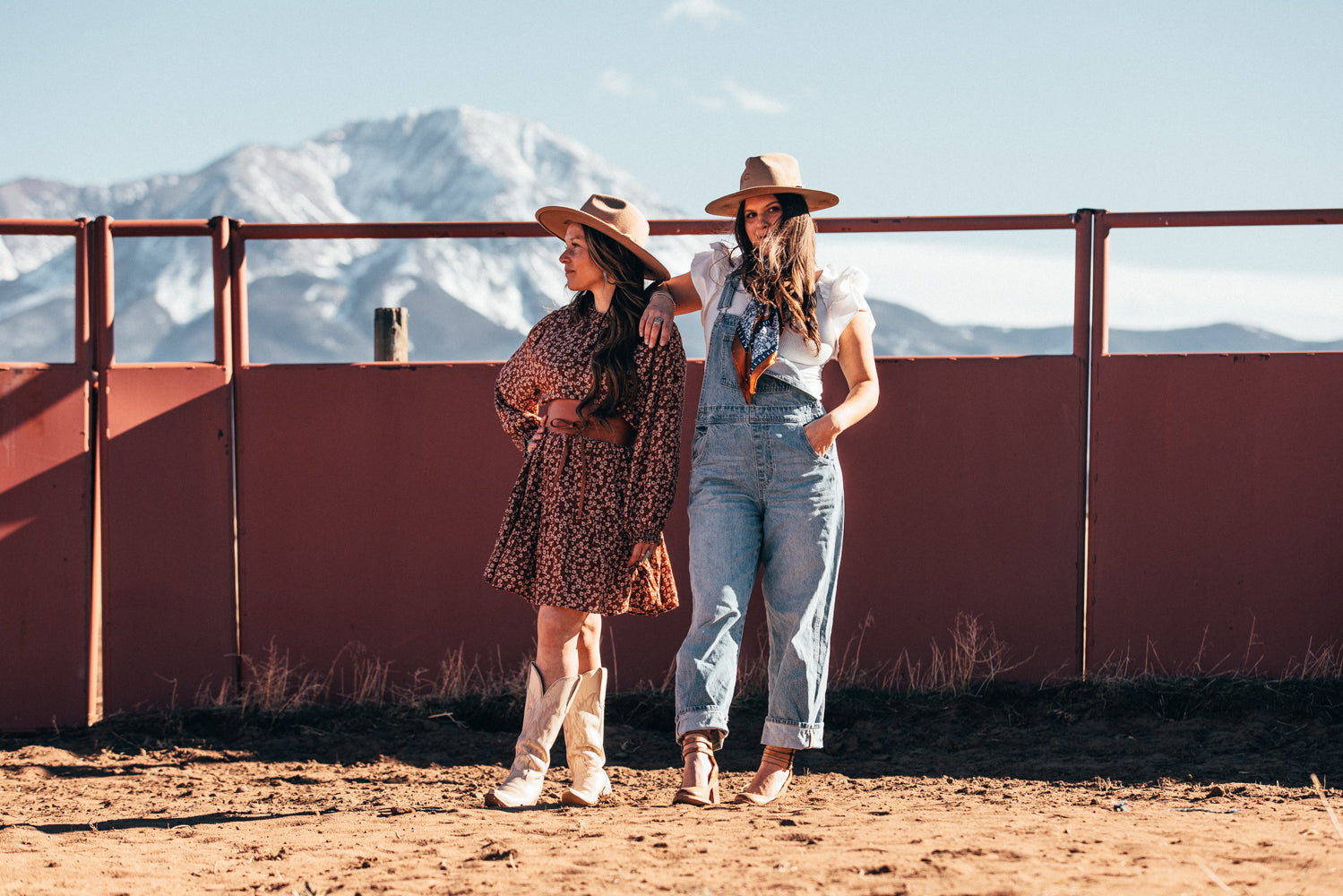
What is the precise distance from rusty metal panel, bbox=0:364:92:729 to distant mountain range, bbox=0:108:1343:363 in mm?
85373

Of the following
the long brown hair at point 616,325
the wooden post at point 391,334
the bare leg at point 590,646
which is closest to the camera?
the long brown hair at point 616,325

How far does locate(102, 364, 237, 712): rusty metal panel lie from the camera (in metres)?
4.75

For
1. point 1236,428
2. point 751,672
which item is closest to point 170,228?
point 751,672

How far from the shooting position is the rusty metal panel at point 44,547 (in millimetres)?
4688

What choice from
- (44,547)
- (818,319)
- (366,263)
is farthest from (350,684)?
(366,263)

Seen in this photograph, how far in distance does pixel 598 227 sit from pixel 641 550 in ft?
3.05

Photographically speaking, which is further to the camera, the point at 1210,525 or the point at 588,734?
the point at 1210,525

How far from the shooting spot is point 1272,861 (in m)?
2.67

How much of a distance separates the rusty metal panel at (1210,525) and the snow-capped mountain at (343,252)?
74714mm

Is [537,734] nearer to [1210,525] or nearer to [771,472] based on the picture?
Answer: [771,472]

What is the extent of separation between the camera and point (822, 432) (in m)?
3.33

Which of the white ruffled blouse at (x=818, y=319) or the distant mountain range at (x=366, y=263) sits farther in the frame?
the distant mountain range at (x=366, y=263)

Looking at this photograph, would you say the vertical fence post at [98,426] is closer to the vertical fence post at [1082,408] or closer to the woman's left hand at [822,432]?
the woman's left hand at [822,432]

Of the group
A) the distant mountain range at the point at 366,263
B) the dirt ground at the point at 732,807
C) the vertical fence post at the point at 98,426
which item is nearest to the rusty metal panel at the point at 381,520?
the dirt ground at the point at 732,807
